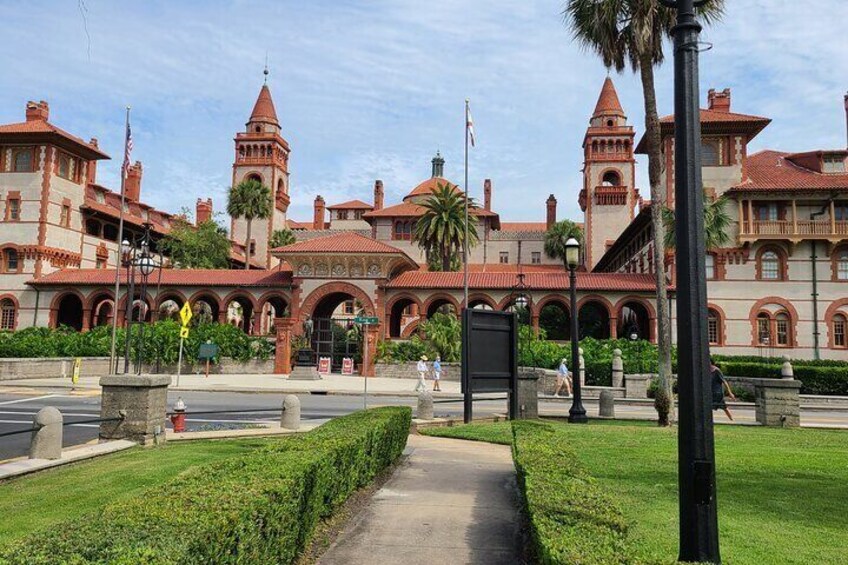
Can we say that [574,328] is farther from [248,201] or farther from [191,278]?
[248,201]

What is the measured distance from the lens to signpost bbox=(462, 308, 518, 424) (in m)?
13.4

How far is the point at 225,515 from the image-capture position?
3654mm

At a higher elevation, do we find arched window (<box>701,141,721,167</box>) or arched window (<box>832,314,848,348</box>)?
arched window (<box>701,141,721,167</box>)

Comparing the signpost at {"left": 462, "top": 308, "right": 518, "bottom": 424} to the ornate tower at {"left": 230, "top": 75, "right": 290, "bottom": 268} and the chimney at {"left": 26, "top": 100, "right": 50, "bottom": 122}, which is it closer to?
the chimney at {"left": 26, "top": 100, "right": 50, "bottom": 122}

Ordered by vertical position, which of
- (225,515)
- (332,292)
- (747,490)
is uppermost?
(332,292)

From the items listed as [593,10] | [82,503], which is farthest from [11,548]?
[593,10]

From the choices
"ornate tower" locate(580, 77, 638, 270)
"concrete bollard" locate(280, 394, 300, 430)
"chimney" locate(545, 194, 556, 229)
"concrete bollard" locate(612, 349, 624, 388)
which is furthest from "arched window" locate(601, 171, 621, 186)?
"concrete bollard" locate(280, 394, 300, 430)

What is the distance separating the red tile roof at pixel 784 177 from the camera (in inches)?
1458

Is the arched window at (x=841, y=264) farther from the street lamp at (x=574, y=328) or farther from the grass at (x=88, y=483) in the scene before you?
the grass at (x=88, y=483)

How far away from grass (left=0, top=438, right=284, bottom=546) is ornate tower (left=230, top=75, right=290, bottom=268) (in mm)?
67759

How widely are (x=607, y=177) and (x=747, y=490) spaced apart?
6566cm

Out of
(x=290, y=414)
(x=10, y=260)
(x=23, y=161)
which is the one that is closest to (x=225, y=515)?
(x=290, y=414)

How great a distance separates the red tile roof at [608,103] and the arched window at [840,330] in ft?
127

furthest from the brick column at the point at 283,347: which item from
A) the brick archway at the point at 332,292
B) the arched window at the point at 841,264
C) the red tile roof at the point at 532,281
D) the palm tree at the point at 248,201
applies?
the arched window at the point at 841,264
